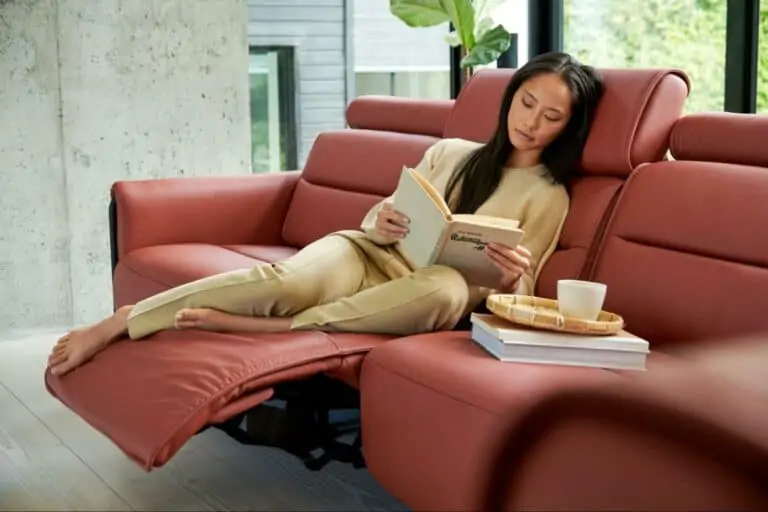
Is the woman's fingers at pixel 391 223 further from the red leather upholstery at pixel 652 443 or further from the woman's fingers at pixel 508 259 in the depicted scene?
the red leather upholstery at pixel 652 443

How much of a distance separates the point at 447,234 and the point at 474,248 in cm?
7

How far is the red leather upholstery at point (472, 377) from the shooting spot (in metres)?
1.70

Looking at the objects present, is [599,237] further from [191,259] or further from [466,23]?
[466,23]

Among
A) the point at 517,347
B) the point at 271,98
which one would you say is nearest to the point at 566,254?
the point at 517,347

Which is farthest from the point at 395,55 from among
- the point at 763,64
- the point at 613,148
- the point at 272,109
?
the point at 613,148

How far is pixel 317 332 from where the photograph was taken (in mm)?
2111

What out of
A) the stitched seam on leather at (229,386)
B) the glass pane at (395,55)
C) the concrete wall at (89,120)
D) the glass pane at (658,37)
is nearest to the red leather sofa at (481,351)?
the stitched seam on leather at (229,386)

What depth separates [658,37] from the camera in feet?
11.0

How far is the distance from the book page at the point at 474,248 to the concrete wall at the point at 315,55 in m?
2.68

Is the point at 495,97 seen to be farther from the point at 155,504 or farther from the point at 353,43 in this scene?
the point at 353,43

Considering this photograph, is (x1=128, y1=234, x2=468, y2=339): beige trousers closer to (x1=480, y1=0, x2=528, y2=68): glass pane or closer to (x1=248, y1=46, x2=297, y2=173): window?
(x1=480, y1=0, x2=528, y2=68): glass pane

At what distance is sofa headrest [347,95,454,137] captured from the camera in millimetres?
2996

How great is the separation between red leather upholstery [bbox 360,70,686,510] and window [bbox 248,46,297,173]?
249 cm

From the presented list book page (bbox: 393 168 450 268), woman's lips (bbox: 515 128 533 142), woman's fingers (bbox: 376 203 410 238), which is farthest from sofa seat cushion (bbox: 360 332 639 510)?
woman's lips (bbox: 515 128 533 142)
